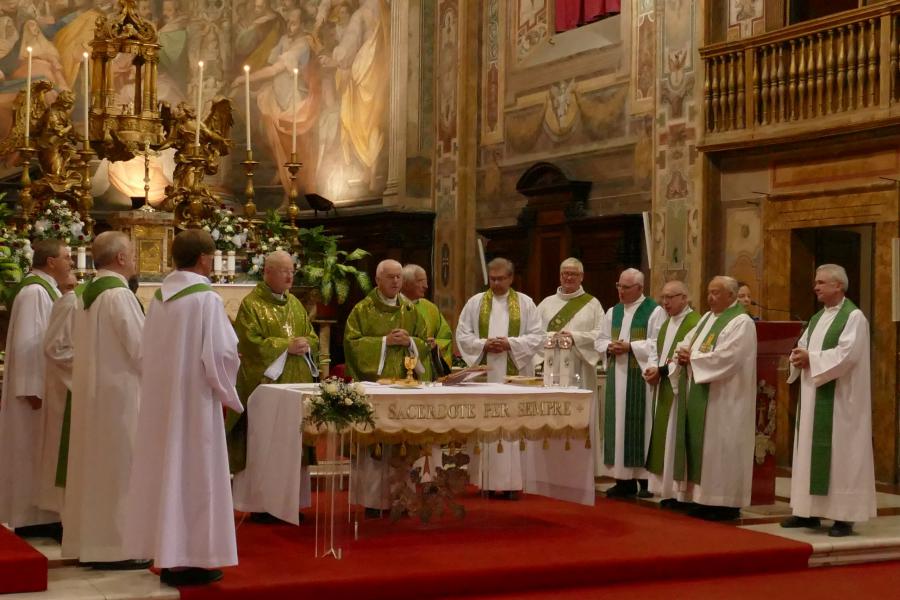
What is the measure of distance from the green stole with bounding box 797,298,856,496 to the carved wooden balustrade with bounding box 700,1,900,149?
287cm

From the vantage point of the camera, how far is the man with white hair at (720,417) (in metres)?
8.10

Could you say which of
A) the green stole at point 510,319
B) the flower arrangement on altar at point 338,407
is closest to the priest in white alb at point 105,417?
the flower arrangement on altar at point 338,407

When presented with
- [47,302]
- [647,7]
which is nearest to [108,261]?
[47,302]

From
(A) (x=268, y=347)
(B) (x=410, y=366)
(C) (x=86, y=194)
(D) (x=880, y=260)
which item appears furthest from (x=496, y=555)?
(C) (x=86, y=194)

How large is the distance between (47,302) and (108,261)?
1.01m

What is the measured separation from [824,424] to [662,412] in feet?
4.17

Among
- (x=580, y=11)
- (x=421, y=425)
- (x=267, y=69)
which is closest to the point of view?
(x=421, y=425)

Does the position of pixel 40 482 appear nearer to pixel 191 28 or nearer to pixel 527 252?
pixel 527 252

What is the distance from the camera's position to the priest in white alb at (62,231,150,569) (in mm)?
6117

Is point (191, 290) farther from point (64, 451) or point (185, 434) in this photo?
point (64, 451)

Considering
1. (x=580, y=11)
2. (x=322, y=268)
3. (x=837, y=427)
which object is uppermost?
(x=580, y=11)

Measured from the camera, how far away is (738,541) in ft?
23.8

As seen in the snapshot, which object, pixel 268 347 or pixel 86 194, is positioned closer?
pixel 268 347

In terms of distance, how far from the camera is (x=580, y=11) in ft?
46.8
